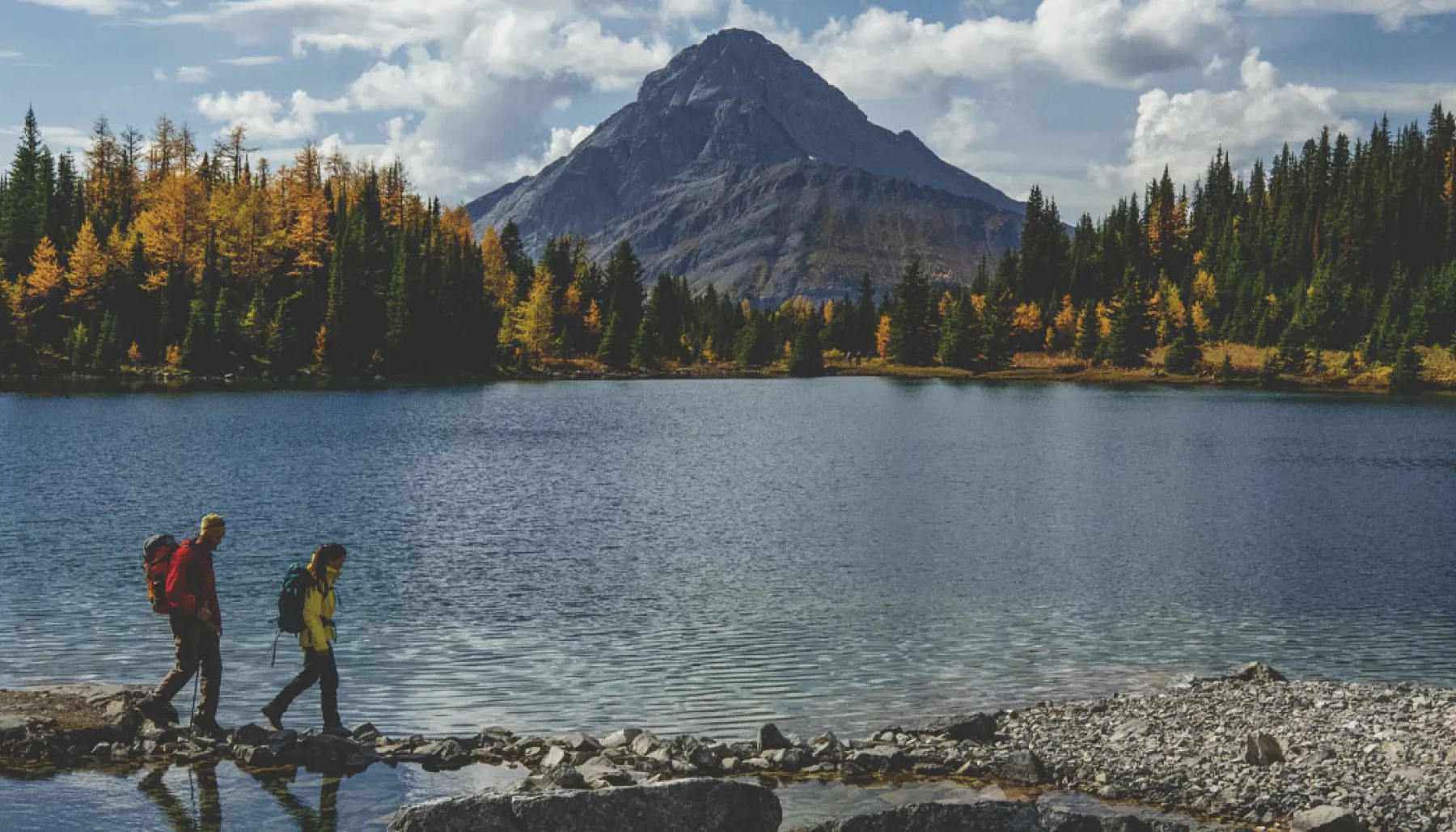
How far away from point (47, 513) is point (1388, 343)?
657ft

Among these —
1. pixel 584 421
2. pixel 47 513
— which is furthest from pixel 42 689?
pixel 584 421

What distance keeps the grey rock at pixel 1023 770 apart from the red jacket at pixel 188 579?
13.9m

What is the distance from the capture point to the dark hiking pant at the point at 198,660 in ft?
67.9

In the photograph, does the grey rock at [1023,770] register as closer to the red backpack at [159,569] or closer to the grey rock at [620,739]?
the grey rock at [620,739]

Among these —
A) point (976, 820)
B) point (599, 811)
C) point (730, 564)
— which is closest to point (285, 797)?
point (599, 811)

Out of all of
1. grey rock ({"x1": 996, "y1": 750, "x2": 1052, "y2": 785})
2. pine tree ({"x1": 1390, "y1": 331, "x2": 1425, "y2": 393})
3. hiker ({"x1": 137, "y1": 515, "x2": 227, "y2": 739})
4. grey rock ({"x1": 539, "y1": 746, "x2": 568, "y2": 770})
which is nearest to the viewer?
grey rock ({"x1": 996, "y1": 750, "x2": 1052, "y2": 785})

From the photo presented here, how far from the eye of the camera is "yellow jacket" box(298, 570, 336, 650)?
66.8ft

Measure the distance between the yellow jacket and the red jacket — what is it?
1.60 metres

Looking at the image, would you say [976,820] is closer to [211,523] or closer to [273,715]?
[273,715]

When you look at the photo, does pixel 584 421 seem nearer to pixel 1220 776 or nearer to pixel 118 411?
pixel 118 411

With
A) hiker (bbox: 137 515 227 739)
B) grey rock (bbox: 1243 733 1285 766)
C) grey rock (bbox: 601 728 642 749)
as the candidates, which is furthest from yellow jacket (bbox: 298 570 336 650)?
grey rock (bbox: 1243 733 1285 766)

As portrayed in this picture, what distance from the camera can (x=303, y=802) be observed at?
59.6ft

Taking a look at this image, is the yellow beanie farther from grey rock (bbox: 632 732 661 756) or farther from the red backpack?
grey rock (bbox: 632 732 661 756)

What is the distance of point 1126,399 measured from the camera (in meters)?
163
